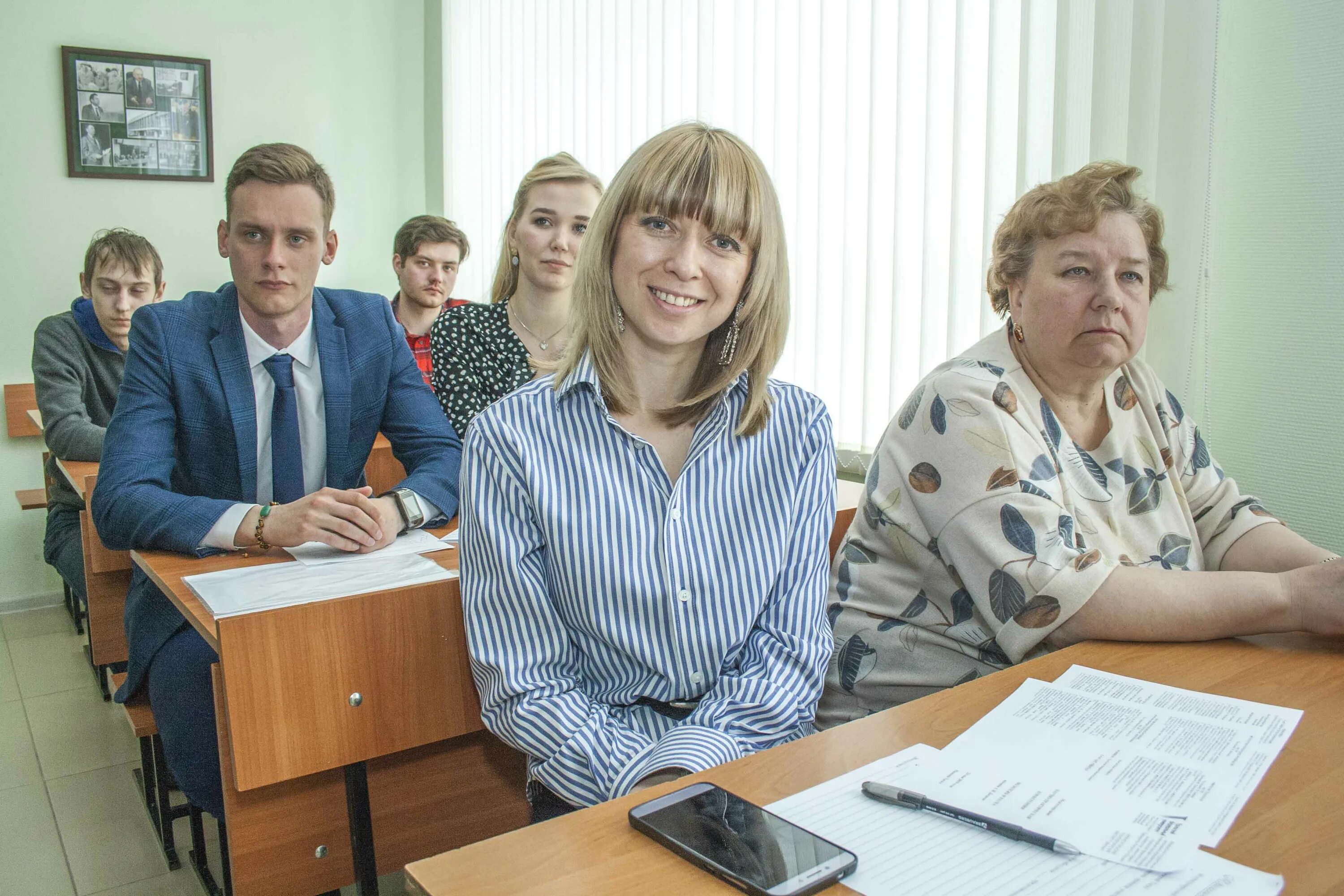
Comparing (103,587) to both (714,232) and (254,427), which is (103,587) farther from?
(714,232)

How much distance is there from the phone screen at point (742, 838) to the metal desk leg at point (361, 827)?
34.2 inches

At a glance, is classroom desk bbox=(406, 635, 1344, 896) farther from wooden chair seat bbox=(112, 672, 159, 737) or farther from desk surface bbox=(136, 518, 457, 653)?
wooden chair seat bbox=(112, 672, 159, 737)

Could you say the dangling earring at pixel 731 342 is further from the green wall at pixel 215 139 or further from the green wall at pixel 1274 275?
the green wall at pixel 215 139

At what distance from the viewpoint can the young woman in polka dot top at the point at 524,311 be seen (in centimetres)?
261

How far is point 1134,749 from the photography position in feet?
3.05

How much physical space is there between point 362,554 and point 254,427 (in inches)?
16.8

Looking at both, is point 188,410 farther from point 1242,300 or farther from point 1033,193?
point 1242,300

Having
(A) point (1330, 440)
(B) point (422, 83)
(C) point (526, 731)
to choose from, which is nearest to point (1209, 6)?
(A) point (1330, 440)

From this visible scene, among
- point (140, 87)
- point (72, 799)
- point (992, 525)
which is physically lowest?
point (72, 799)

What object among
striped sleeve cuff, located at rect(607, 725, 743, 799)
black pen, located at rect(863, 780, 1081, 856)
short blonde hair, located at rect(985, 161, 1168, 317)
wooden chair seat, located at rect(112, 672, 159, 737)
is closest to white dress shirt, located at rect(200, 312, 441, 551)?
wooden chair seat, located at rect(112, 672, 159, 737)

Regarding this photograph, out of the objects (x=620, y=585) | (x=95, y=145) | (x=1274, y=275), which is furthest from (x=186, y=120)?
(x=1274, y=275)

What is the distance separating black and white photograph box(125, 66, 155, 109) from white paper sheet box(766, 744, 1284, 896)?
15.0 feet

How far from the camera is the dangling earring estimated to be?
1.41 metres

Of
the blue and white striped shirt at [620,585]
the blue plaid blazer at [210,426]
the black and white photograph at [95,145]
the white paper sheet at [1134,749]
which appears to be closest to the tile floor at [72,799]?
the blue plaid blazer at [210,426]
